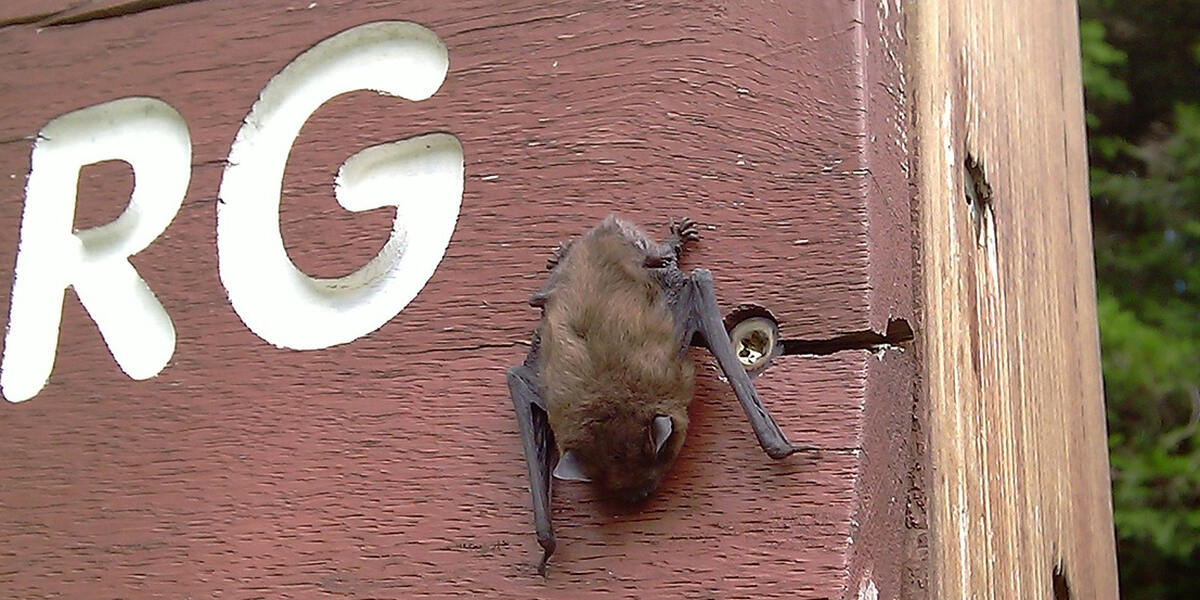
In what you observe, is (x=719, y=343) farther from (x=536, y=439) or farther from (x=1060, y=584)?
(x=1060, y=584)

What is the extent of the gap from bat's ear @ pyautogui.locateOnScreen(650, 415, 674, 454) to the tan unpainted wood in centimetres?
17

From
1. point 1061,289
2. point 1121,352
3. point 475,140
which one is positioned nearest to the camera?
point 475,140

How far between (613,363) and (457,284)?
125 mm

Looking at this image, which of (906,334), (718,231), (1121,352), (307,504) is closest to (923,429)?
(906,334)

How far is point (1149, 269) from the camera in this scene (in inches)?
139

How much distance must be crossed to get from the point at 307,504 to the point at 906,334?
40 centimetres

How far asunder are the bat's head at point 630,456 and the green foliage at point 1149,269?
2613mm

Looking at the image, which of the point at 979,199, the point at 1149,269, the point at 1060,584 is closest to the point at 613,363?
the point at 979,199

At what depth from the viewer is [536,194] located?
34.2 inches

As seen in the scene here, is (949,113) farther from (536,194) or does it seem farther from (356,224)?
(356,224)

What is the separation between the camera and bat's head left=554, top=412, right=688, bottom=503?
78cm

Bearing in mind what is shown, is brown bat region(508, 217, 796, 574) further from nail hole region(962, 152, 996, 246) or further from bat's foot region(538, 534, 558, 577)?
nail hole region(962, 152, 996, 246)

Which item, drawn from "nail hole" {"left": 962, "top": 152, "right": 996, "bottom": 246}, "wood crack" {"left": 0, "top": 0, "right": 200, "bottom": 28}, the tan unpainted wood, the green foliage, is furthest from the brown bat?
the green foliage

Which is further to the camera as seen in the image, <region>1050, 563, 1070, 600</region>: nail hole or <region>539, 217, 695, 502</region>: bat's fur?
<region>1050, 563, 1070, 600</region>: nail hole
